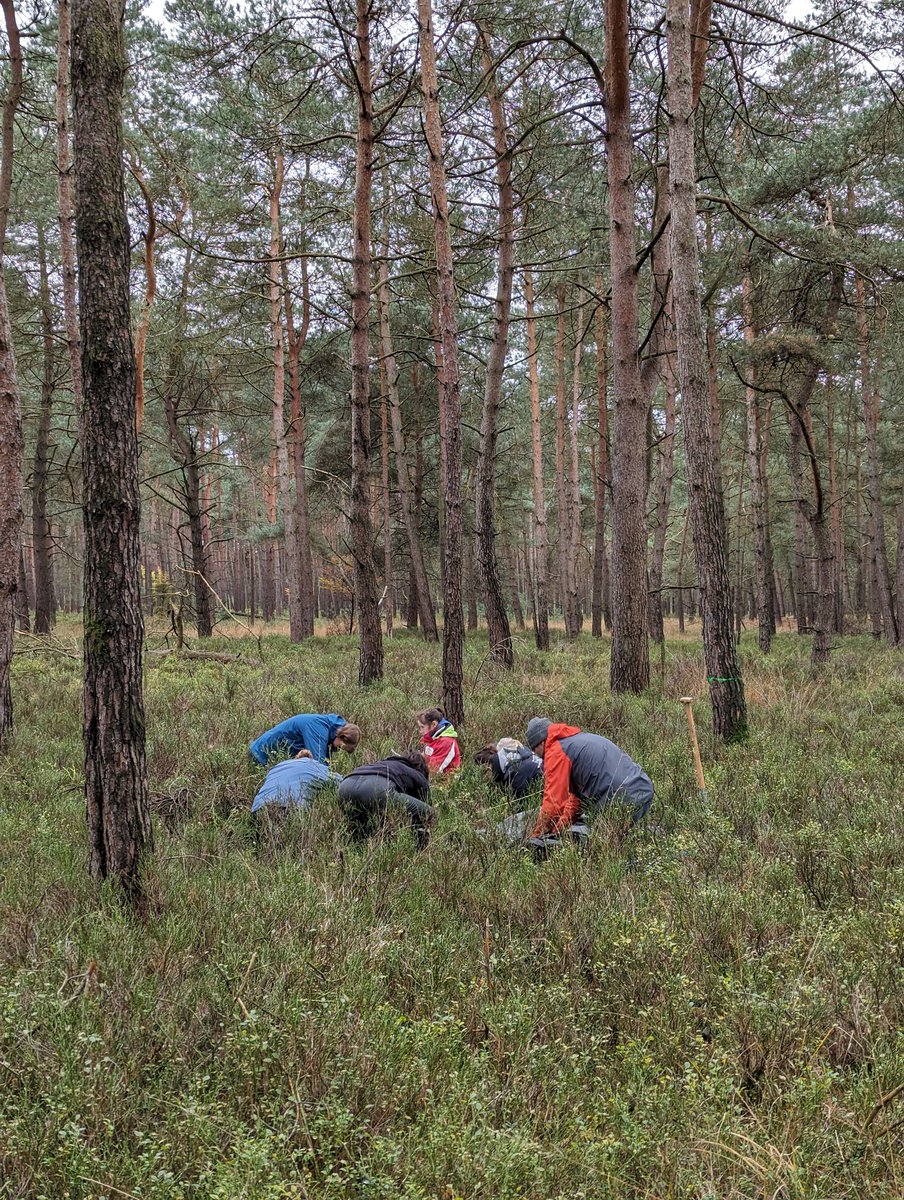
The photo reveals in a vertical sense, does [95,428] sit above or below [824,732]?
above

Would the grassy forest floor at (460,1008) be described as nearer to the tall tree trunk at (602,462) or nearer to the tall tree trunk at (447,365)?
the tall tree trunk at (447,365)

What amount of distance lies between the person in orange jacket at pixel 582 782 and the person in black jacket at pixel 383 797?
85 cm

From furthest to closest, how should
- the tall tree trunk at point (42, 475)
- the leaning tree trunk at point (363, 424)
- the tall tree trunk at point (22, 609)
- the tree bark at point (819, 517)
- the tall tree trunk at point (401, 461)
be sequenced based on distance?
the tall tree trunk at point (42, 475) → the tall tree trunk at point (401, 461) → the tall tree trunk at point (22, 609) → the tree bark at point (819, 517) → the leaning tree trunk at point (363, 424)

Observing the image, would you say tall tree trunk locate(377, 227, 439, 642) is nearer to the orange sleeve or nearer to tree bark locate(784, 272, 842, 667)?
tree bark locate(784, 272, 842, 667)

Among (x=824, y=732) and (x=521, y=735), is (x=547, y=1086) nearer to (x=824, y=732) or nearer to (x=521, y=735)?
(x=521, y=735)

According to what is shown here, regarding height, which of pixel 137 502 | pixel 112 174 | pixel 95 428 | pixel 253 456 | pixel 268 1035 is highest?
pixel 253 456

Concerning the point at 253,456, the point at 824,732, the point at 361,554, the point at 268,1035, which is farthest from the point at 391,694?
the point at 253,456

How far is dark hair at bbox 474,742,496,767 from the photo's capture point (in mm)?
6223

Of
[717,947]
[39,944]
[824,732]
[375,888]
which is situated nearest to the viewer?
[39,944]

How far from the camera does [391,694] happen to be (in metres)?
8.97

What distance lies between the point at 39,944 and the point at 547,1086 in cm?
227

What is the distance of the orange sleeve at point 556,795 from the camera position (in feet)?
16.5

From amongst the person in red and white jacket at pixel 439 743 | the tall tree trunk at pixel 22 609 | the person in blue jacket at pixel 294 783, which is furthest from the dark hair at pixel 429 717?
the tall tree trunk at pixel 22 609

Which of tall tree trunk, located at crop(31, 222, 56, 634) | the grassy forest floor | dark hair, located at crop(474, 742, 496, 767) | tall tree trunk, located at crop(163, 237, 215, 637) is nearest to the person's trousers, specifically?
the grassy forest floor
